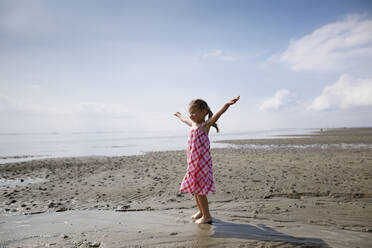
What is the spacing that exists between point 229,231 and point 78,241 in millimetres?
2621

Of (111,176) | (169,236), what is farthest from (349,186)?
(111,176)

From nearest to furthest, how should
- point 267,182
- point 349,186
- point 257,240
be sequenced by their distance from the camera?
point 257,240, point 349,186, point 267,182

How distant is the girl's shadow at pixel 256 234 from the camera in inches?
139

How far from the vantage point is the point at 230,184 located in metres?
8.03

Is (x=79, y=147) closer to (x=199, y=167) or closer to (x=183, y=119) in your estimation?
(x=183, y=119)

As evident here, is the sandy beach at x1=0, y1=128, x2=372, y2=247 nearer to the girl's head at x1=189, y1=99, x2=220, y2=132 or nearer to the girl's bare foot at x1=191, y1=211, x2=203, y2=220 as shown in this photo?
the girl's bare foot at x1=191, y1=211, x2=203, y2=220

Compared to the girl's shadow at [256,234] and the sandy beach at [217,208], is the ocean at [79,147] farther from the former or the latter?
the girl's shadow at [256,234]

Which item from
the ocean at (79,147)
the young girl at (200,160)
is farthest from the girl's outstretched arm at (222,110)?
the ocean at (79,147)

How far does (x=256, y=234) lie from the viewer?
3.89m

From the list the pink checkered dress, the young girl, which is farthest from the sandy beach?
the pink checkered dress

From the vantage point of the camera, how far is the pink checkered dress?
4.29m

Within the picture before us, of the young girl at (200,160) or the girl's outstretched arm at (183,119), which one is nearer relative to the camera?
the young girl at (200,160)

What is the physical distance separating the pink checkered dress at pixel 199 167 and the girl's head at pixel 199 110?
0.23m

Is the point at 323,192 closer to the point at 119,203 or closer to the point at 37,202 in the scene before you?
the point at 119,203
